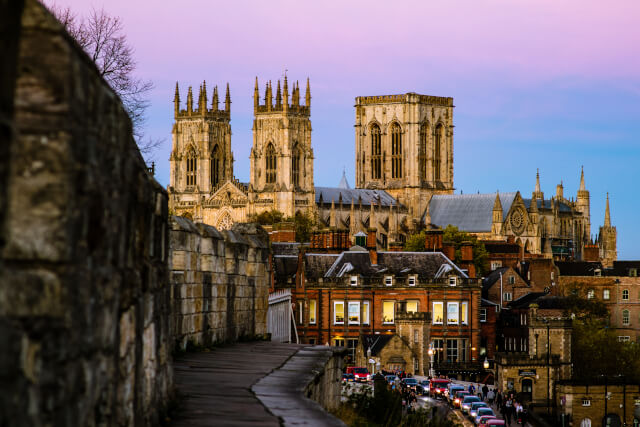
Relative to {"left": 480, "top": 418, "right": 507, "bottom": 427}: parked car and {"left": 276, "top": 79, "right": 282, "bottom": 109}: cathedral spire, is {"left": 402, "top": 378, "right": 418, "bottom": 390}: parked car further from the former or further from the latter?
{"left": 276, "top": 79, "right": 282, "bottom": 109}: cathedral spire

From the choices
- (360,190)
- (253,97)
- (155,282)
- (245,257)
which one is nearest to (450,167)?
(360,190)

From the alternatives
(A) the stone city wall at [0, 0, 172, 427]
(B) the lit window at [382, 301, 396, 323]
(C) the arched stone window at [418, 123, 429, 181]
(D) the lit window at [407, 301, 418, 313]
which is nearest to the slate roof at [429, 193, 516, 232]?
(C) the arched stone window at [418, 123, 429, 181]

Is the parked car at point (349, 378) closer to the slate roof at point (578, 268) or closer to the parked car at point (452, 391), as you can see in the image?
the parked car at point (452, 391)

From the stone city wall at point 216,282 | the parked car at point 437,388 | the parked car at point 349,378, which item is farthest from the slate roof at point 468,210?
the stone city wall at point 216,282

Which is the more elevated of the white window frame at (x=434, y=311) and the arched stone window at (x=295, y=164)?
the arched stone window at (x=295, y=164)

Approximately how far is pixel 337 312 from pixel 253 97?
88905mm

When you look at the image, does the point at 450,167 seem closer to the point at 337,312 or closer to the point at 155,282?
the point at 337,312

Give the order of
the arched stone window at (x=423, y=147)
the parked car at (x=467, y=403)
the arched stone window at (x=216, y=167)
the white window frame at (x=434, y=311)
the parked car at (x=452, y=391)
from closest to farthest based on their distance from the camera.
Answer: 1. the parked car at (x=467, y=403)
2. the parked car at (x=452, y=391)
3. the white window frame at (x=434, y=311)
4. the arched stone window at (x=216, y=167)
5. the arched stone window at (x=423, y=147)

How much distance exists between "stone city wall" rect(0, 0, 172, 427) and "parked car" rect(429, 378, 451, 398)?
50.7 metres

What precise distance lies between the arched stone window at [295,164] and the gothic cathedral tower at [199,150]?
8926mm

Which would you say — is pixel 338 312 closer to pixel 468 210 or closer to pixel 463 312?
pixel 463 312

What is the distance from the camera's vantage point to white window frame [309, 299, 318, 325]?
237 feet

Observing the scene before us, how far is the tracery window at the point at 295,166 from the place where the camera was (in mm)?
156750

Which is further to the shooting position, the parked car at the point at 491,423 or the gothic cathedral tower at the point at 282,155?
the gothic cathedral tower at the point at 282,155
